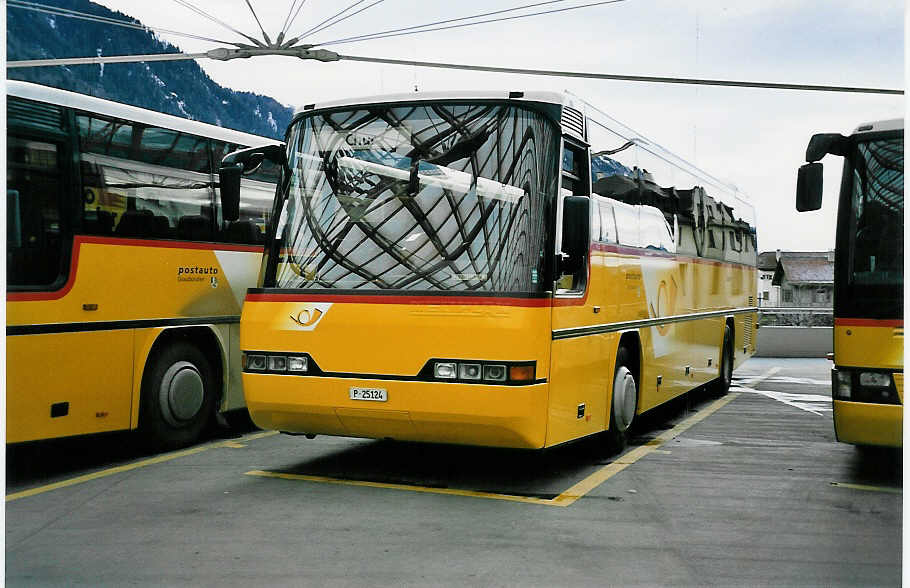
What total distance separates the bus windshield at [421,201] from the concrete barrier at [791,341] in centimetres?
2009

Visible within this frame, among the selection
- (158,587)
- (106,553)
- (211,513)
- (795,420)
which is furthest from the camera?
(795,420)

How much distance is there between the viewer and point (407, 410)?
7.39 m

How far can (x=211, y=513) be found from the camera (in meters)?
6.97

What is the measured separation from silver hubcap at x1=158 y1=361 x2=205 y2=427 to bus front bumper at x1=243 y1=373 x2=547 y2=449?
6.14 feet

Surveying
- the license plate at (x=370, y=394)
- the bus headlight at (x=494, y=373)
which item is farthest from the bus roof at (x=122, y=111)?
the bus headlight at (x=494, y=373)

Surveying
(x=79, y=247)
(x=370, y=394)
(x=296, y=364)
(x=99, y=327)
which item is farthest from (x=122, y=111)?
(x=370, y=394)

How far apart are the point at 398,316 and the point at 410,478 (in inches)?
60.8

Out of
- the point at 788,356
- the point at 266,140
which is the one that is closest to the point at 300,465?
the point at 266,140

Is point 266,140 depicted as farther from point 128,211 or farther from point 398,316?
point 398,316

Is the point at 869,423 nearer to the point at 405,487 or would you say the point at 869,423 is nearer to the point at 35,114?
the point at 405,487

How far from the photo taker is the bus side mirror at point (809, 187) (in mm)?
7375

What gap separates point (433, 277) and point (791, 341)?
68.2ft

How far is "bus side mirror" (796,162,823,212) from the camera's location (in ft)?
24.2

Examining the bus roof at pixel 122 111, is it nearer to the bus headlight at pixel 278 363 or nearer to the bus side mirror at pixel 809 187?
the bus headlight at pixel 278 363
